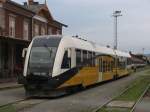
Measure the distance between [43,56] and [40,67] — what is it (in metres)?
0.62

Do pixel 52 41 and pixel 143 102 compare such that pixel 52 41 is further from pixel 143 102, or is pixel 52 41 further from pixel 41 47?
pixel 143 102

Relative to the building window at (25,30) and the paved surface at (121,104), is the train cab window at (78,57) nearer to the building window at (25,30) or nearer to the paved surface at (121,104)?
the paved surface at (121,104)

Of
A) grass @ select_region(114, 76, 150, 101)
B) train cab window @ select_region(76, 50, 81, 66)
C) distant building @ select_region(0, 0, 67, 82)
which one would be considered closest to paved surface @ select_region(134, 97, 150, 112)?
grass @ select_region(114, 76, 150, 101)

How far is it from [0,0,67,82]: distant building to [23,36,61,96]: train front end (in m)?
12.8

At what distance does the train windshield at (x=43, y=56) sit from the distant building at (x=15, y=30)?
41.7 feet

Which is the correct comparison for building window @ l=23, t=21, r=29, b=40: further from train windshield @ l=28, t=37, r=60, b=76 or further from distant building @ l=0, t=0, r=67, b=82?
train windshield @ l=28, t=37, r=60, b=76

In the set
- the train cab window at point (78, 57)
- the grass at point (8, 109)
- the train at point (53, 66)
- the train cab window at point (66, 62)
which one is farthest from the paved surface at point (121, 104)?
the train cab window at point (78, 57)

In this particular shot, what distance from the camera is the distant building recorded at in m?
39.6

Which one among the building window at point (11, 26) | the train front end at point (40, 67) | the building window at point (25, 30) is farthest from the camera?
the building window at point (25, 30)

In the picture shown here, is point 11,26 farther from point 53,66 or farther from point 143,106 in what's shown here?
point 143,106

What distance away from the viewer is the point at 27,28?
46656mm

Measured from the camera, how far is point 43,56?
22.3 meters

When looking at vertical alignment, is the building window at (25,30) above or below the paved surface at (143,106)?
above

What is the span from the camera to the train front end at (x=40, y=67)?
21.6 meters
